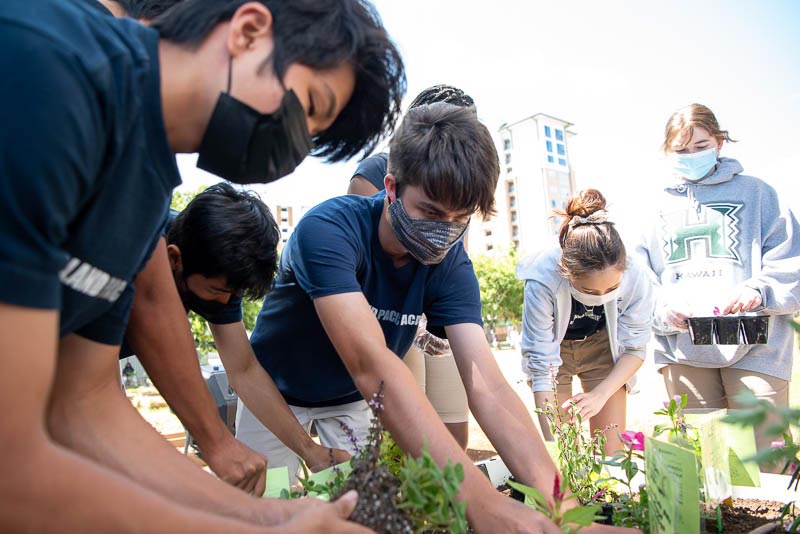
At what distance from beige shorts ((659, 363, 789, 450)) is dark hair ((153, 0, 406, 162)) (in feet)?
7.64

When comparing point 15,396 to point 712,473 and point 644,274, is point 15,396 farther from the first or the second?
point 644,274

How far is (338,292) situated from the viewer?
1.47 meters

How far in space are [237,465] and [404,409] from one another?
1.84 ft

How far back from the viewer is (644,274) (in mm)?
2883

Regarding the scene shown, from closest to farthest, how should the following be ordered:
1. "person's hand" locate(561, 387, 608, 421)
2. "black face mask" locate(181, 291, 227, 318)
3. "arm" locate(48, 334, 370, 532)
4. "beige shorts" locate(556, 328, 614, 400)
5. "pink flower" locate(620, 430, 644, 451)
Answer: "arm" locate(48, 334, 370, 532), "pink flower" locate(620, 430, 644, 451), "black face mask" locate(181, 291, 227, 318), "person's hand" locate(561, 387, 608, 421), "beige shorts" locate(556, 328, 614, 400)

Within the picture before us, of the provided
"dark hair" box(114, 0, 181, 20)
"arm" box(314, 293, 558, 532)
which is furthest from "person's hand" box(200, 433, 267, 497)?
"dark hair" box(114, 0, 181, 20)

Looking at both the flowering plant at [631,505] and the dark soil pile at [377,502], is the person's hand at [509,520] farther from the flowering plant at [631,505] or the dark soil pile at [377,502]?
the flowering plant at [631,505]

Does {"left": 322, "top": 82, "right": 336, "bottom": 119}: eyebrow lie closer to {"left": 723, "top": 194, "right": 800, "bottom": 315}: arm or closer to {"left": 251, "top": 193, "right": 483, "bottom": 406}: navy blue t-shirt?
{"left": 251, "top": 193, "right": 483, "bottom": 406}: navy blue t-shirt

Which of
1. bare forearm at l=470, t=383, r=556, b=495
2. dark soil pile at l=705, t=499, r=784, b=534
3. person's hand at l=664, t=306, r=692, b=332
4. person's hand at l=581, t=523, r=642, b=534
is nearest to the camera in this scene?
person's hand at l=581, t=523, r=642, b=534

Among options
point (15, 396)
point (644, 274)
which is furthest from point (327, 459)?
point (644, 274)

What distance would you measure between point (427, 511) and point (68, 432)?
67 centimetres

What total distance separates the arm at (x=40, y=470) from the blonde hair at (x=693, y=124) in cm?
309

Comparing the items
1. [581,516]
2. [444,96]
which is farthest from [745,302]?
[581,516]

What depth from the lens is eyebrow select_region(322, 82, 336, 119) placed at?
0.98 m
